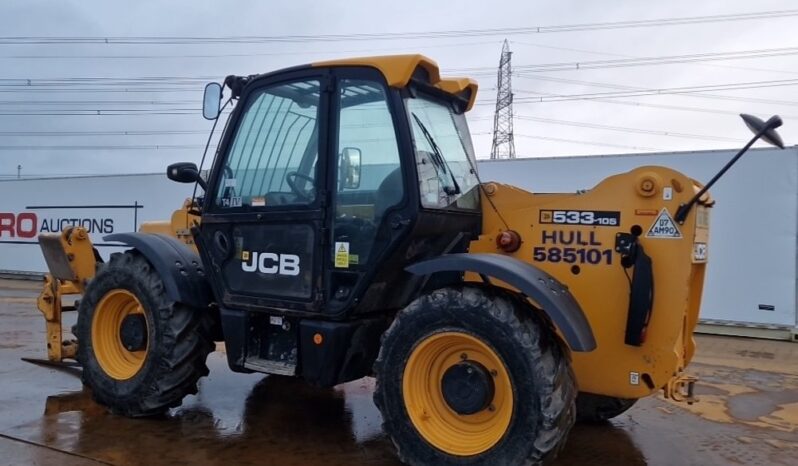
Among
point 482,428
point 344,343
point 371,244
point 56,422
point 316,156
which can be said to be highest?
point 316,156

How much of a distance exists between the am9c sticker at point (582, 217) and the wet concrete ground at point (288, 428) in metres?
1.50

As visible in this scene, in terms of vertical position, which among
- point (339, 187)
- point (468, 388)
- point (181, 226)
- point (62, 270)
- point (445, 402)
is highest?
point (339, 187)

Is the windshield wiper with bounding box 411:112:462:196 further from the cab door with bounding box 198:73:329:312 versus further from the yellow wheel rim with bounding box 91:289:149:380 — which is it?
the yellow wheel rim with bounding box 91:289:149:380

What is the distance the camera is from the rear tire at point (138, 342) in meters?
4.74

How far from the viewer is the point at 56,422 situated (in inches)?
189

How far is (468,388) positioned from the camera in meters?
3.70

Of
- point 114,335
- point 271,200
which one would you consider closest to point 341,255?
point 271,200

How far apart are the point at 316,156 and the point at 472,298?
1390 mm

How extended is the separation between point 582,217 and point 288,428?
2489 mm

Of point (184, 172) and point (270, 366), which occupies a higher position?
point (184, 172)

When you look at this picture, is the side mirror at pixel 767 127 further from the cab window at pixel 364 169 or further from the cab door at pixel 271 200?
the cab door at pixel 271 200

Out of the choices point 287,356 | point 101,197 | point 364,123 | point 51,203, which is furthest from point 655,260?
point 51,203

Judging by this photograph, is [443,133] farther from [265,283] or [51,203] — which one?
[51,203]

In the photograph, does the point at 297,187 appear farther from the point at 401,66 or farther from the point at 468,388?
the point at 468,388
